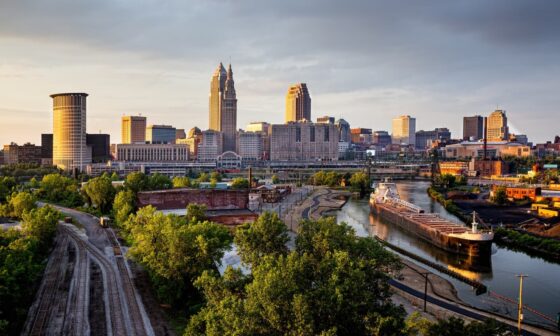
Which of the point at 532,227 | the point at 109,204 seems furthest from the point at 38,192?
the point at 532,227

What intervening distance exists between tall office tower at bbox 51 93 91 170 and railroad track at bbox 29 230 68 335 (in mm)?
135495

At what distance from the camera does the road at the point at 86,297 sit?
2775 cm

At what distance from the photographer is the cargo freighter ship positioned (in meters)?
49.2

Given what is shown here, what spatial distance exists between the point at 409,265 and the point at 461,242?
32.7ft

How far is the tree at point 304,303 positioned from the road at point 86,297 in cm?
737

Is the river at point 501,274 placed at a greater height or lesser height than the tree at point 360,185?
lesser

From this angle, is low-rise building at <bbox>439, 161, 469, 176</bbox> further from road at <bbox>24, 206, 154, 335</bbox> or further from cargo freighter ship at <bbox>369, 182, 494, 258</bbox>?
road at <bbox>24, 206, 154, 335</bbox>

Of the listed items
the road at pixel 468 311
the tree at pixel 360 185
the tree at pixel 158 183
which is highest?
the tree at pixel 158 183

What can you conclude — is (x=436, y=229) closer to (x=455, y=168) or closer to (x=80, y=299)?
(x=80, y=299)

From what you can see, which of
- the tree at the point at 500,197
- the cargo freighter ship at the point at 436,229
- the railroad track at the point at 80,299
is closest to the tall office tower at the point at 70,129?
the cargo freighter ship at the point at 436,229

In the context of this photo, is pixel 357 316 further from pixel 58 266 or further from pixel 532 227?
pixel 532 227

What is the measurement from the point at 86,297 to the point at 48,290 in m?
3.57

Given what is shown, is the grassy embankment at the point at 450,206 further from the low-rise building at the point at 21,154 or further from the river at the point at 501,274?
the low-rise building at the point at 21,154

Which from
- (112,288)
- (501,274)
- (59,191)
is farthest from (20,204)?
(501,274)
